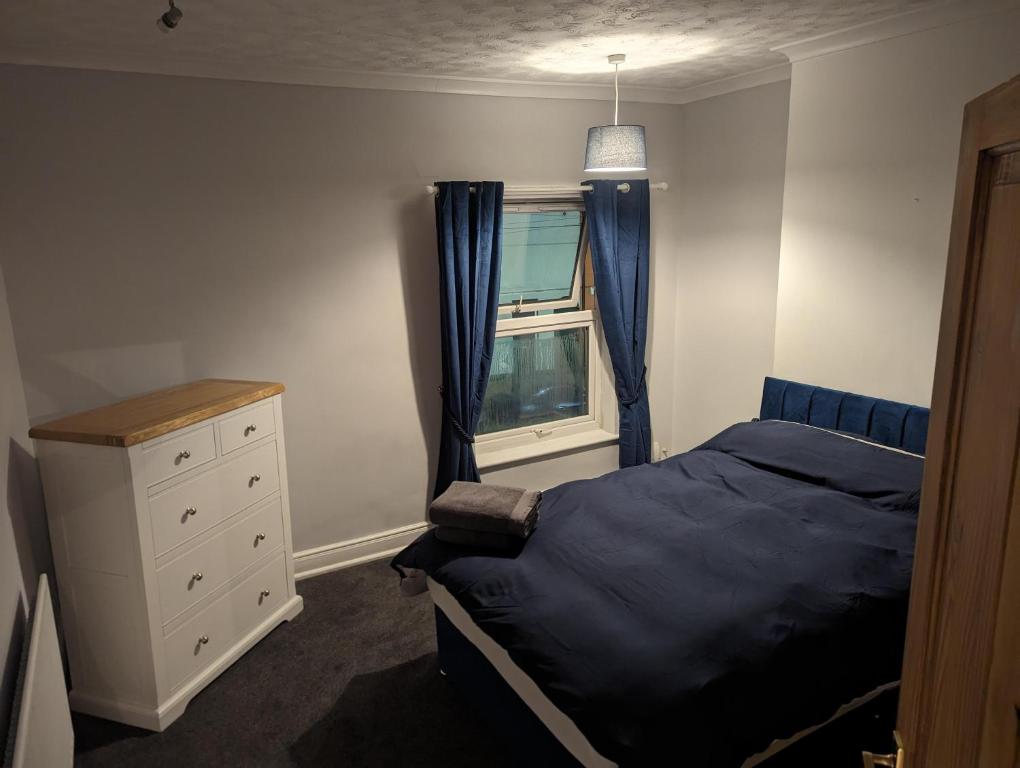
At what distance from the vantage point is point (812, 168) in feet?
10.9

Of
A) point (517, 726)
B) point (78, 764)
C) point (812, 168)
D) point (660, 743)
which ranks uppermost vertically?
point (812, 168)

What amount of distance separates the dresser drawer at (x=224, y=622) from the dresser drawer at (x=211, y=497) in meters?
0.33

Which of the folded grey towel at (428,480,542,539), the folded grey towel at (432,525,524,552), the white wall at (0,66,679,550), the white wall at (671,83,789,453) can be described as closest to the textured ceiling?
the white wall at (0,66,679,550)

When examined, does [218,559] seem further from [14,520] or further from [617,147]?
[617,147]

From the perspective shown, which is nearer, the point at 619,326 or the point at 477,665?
the point at 477,665

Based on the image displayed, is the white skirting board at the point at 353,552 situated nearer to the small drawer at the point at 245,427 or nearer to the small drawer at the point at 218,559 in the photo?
the small drawer at the point at 218,559

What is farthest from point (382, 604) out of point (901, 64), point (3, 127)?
point (901, 64)

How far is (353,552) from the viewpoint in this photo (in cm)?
368

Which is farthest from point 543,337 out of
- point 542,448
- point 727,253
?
point 727,253

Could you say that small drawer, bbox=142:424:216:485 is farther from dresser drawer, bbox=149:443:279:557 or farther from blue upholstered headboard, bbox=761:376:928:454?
blue upholstered headboard, bbox=761:376:928:454

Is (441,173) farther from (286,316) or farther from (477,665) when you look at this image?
(477,665)

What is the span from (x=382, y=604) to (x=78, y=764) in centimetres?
130

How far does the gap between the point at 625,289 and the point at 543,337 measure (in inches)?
22.3

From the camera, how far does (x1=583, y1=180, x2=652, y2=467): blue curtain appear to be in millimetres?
3963
